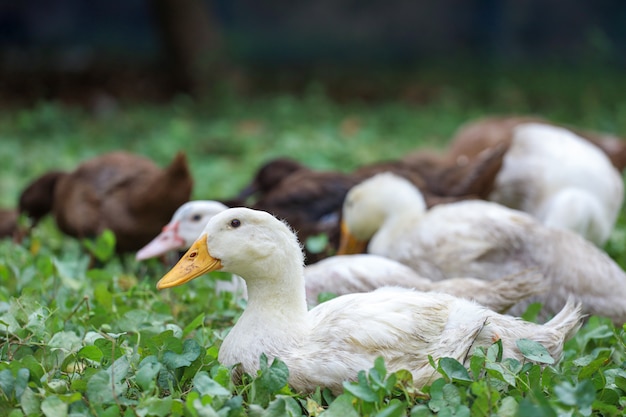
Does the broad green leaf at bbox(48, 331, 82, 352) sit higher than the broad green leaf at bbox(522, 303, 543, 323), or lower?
higher

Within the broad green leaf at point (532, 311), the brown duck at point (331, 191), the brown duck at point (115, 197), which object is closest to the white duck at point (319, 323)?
the broad green leaf at point (532, 311)

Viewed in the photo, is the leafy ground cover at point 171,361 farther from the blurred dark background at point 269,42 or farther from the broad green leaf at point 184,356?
the blurred dark background at point 269,42

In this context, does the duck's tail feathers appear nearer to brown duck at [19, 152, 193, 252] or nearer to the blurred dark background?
brown duck at [19, 152, 193, 252]

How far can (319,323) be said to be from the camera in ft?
9.00

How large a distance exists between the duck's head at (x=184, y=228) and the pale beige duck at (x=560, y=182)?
5.80 feet

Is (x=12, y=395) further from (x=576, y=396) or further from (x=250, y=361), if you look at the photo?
(x=576, y=396)

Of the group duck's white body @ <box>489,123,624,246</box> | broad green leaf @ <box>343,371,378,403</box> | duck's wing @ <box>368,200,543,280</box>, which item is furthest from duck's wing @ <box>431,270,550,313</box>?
duck's white body @ <box>489,123,624,246</box>

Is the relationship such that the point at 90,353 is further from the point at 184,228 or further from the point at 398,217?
the point at 398,217

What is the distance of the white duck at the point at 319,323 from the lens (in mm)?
2617

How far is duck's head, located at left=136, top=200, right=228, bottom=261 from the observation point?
411 centimetres

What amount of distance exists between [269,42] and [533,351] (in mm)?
12005

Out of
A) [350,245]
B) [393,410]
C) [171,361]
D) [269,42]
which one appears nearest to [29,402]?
[171,361]

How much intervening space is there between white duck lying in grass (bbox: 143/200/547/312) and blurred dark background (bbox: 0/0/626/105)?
6.11 metres

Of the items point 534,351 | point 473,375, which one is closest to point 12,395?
point 473,375
